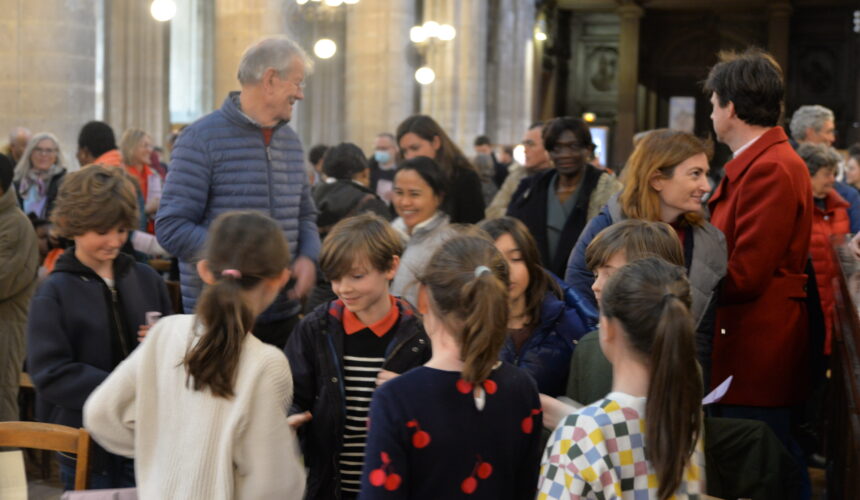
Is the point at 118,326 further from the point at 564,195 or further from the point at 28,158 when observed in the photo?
the point at 28,158

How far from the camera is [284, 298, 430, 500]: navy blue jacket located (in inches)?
125

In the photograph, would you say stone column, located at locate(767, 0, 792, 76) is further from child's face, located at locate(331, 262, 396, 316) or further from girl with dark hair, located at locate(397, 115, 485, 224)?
child's face, located at locate(331, 262, 396, 316)

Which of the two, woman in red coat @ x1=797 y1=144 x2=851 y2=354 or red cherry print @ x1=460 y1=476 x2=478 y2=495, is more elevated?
woman in red coat @ x1=797 y1=144 x2=851 y2=354

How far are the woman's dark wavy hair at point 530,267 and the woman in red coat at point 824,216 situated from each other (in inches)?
112

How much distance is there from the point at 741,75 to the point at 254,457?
A: 2396mm

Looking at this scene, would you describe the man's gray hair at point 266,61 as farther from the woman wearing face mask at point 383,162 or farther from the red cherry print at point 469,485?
the woman wearing face mask at point 383,162

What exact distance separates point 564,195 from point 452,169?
0.87 meters

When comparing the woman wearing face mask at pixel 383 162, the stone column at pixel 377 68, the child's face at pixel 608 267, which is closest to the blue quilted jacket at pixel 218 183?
the child's face at pixel 608 267

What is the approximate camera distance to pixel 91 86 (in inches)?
363

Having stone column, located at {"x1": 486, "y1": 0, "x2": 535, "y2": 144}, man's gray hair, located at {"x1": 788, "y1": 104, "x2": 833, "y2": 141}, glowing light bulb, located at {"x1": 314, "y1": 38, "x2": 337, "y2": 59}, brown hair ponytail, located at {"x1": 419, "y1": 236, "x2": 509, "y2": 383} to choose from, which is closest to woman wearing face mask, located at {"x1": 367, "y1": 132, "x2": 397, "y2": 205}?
man's gray hair, located at {"x1": 788, "y1": 104, "x2": 833, "y2": 141}

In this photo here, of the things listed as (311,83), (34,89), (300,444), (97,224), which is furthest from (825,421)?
(311,83)

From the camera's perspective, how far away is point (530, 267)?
11.9ft

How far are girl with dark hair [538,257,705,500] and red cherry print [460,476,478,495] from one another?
193mm

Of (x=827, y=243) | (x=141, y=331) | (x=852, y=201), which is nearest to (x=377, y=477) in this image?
(x=141, y=331)
